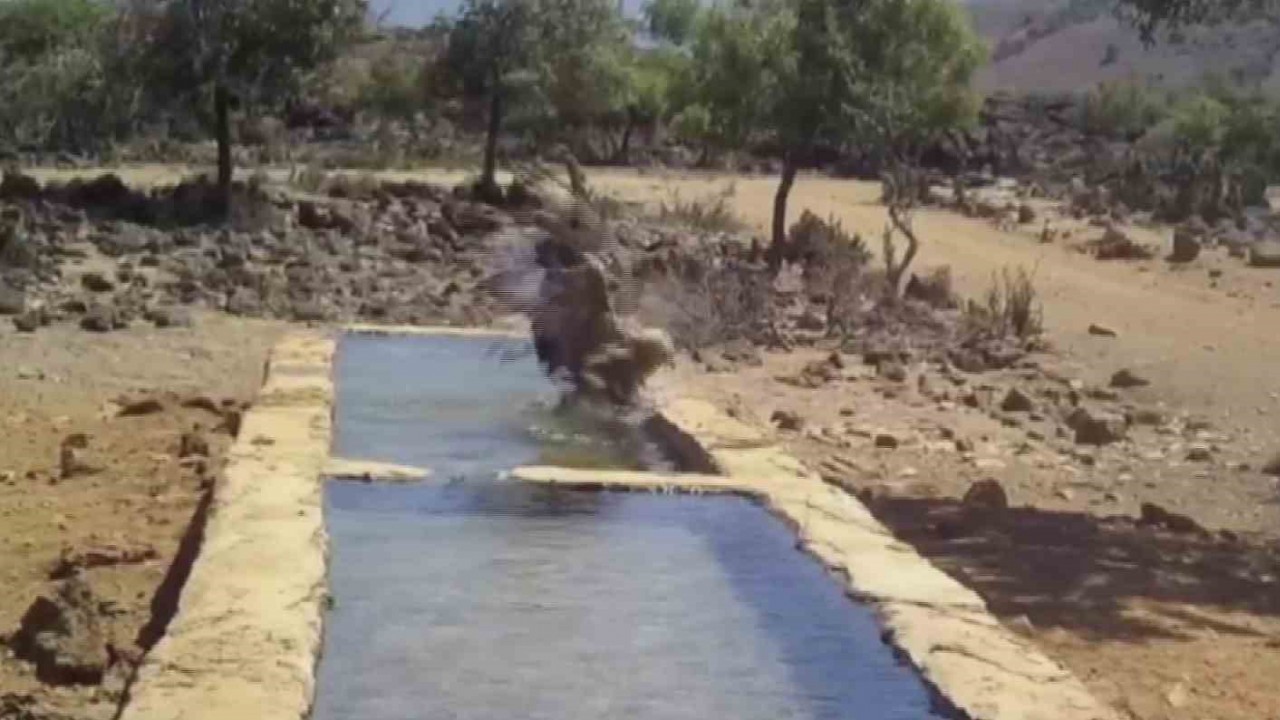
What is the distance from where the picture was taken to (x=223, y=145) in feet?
97.2

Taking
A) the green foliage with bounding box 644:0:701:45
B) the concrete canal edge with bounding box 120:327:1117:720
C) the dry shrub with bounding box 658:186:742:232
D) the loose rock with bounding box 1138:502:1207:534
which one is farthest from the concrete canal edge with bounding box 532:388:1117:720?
the green foliage with bounding box 644:0:701:45

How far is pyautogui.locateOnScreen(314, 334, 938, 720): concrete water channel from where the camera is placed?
6.99 meters

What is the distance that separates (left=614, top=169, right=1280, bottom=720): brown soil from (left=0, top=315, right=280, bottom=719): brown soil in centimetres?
335

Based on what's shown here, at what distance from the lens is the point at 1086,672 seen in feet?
27.8

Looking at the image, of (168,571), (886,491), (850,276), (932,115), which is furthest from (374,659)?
(932,115)

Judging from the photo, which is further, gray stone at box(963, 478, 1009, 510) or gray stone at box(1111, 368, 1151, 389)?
gray stone at box(1111, 368, 1151, 389)

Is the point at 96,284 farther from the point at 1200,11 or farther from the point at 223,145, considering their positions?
the point at 1200,11

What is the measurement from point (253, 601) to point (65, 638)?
2.69 feet

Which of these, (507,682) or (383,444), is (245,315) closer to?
(383,444)

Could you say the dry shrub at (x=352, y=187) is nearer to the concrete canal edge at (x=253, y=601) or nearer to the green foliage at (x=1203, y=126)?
the green foliage at (x=1203, y=126)

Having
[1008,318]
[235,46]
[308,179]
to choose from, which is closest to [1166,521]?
[1008,318]

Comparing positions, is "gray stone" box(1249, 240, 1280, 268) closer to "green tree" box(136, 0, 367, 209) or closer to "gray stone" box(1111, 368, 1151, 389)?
"green tree" box(136, 0, 367, 209)

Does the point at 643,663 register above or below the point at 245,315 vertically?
above

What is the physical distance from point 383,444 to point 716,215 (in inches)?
830
